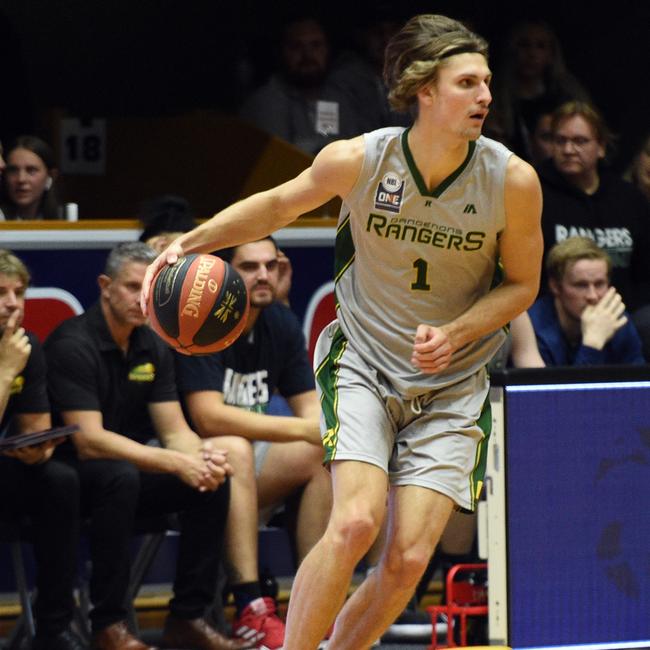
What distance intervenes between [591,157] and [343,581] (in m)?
3.51

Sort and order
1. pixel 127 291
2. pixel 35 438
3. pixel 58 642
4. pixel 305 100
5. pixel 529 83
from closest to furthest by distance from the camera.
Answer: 1. pixel 35 438
2. pixel 58 642
3. pixel 127 291
4. pixel 305 100
5. pixel 529 83

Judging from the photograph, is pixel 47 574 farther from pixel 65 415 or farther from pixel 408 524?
pixel 408 524

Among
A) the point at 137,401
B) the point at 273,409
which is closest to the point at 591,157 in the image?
the point at 273,409

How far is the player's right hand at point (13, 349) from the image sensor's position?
19.9 feet

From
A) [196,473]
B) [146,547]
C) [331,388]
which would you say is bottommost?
[146,547]

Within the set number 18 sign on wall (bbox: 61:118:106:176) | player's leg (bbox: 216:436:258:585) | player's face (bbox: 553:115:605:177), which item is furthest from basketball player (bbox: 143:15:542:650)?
number 18 sign on wall (bbox: 61:118:106:176)

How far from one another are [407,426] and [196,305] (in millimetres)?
748

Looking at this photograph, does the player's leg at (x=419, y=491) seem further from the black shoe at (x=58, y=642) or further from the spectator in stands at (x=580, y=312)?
the spectator in stands at (x=580, y=312)

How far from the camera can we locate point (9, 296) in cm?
615

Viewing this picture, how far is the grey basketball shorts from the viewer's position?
4652mm

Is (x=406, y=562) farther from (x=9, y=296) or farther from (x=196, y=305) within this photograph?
(x=9, y=296)

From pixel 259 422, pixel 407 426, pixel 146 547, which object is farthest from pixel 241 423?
pixel 407 426

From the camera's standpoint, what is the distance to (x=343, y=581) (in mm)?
4582

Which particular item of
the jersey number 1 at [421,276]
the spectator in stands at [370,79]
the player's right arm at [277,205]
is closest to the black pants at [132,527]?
the player's right arm at [277,205]
